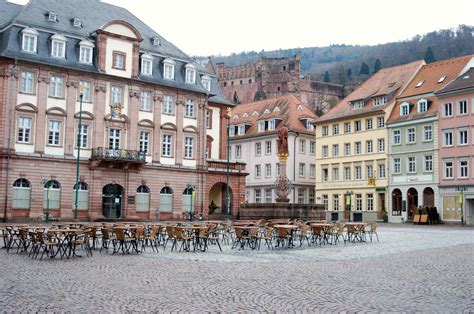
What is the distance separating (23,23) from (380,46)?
5713 inches

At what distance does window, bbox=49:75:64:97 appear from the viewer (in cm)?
4386

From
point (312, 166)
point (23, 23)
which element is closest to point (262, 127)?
point (312, 166)

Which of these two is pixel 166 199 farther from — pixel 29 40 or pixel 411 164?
pixel 411 164

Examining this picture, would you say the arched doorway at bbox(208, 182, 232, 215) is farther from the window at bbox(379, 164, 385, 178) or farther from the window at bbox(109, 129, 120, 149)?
the window at bbox(379, 164, 385, 178)

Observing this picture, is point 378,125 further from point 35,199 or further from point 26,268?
point 26,268

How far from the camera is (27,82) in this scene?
42781 mm

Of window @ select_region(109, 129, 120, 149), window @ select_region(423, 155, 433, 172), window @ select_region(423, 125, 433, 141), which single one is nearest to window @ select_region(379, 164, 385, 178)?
window @ select_region(423, 155, 433, 172)

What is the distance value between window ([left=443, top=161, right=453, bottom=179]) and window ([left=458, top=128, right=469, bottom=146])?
75.7 inches

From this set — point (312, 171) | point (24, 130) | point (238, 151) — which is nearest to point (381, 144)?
point (312, 171)

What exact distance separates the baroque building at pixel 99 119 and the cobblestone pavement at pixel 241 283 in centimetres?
2536

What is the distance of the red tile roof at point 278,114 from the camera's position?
227 ft

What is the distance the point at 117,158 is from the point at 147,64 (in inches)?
344

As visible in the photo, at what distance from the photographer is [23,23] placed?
143ft

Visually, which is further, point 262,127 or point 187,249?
point 262,127
